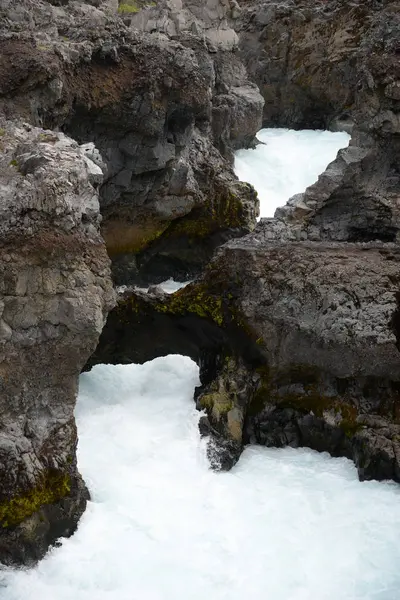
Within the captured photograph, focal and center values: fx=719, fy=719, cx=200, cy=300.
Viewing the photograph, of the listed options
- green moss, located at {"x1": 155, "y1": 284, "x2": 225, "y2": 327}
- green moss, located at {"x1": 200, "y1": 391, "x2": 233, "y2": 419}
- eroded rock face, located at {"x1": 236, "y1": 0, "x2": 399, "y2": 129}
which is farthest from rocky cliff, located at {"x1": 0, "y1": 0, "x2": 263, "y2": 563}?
eroded rock face, located at {"x1": 236, "y1": 0, "x2": 399, "y2": 129}

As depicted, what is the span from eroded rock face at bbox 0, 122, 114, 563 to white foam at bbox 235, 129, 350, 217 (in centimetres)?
1525

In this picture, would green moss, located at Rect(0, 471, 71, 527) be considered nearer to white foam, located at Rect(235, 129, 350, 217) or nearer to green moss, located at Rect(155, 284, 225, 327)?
green moss, located at Rect(155, 284, 225, 327)

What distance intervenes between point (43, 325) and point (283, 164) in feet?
62.8

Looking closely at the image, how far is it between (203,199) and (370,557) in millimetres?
14216

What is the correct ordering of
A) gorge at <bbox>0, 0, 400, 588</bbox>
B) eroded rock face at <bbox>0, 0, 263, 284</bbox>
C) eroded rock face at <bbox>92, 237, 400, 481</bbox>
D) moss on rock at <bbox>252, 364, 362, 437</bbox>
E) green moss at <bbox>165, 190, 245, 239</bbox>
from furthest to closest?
green moss at <bbox>165, 190, 245, 239</bbox> < eroded rock face at <bbox>0, 0, 263, 284</bbox> < moss on rock at <bbox>252, 364, 362, 437</bbox> < eroded rock face at <bbox>92, 237, 400, 481</bbox> < gorge at <bbox>0, 0, 400, 588</bbox>

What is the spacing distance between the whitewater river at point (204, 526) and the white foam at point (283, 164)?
13222 millimetres

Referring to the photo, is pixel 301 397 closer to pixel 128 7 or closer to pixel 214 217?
pixel 214 217

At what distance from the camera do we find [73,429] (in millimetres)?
10547

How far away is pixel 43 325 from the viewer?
9945mm

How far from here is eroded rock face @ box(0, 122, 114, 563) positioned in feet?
31.7

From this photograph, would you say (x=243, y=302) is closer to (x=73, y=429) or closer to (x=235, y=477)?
(x=235, y=477)

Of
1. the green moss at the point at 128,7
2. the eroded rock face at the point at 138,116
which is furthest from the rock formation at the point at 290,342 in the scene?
the green moss at the point at 128,7

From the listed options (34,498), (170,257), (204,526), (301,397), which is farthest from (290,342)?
(170,257)

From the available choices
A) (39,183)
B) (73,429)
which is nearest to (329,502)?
(73,429)
